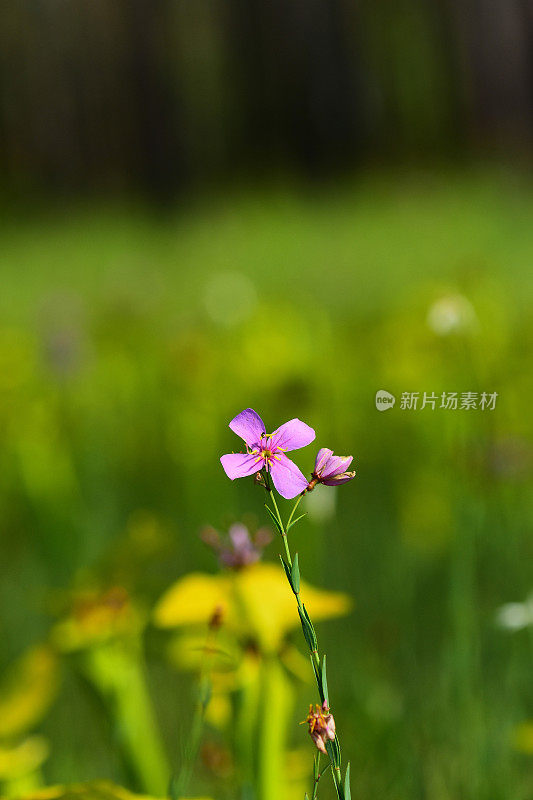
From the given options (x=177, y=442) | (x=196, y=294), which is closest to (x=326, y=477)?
(x=177, y=442)

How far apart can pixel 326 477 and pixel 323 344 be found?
898mm

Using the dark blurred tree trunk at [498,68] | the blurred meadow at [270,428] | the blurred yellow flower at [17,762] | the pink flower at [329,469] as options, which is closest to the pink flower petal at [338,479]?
the pink flower at [329,469]

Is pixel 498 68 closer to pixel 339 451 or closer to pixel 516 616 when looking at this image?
pixel 339 451

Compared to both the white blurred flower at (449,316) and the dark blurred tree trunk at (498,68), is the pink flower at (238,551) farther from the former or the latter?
the dark blurred tree trunk at (498,68)

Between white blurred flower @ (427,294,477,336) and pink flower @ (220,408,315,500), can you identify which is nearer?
pink flower @ (220,408,315,500)

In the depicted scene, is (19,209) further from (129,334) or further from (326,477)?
(326,477)

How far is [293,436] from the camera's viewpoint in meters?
0.24

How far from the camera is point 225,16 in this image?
2.38 metres

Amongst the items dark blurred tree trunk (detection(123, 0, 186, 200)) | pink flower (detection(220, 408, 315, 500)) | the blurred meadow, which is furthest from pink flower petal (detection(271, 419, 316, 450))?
dark blurred tree trunk (detection(123, 0, 186, 200))

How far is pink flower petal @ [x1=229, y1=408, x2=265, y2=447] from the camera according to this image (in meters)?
0.24

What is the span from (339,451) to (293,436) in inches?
28.1

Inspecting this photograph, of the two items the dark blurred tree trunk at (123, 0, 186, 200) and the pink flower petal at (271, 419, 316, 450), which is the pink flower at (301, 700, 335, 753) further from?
the dark blurred tree trunk at (123, 0, 186, 200)

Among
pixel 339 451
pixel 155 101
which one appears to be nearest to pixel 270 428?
pixel 339 451

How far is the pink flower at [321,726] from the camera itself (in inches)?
9.4
